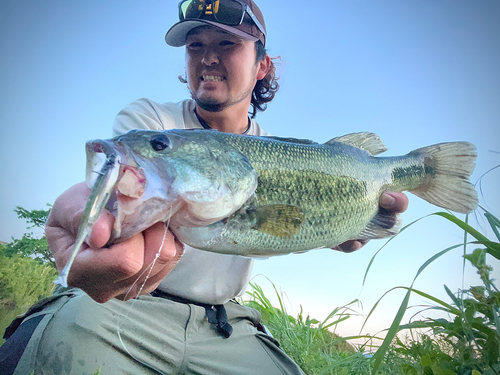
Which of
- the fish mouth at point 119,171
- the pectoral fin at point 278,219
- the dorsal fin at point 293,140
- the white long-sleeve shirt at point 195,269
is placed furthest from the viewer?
the white long-sleeve shirt at point 195,269

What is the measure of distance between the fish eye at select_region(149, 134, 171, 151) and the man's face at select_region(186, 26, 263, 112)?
221 cm

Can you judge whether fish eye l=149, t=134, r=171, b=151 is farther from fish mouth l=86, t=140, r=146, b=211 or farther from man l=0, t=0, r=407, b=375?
man l=0, t=0, r=407, b=375

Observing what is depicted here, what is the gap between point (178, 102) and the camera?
411 cm

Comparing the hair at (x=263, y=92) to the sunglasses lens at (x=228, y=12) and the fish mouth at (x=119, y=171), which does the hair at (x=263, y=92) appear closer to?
the sunglasses lens at (x=228, y=12)

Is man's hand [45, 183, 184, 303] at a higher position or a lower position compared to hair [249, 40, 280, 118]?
lower

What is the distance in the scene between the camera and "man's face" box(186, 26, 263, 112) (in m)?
3.65

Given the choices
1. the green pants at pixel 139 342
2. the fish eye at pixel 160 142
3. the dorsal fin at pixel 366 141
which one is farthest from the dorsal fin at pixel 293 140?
the green pants at pixel 139 342

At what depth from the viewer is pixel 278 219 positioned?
5.82 feet

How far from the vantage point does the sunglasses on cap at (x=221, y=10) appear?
357cm

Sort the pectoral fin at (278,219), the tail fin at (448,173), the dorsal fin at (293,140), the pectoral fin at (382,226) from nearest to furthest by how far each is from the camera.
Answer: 1. the pectoral fin at (278,219)
2. the dorsal fin at (293,140)
3. the pectoral fin at (382,226)
4. the tail fin at (448,173)

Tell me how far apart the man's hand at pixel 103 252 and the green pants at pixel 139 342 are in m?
0.93

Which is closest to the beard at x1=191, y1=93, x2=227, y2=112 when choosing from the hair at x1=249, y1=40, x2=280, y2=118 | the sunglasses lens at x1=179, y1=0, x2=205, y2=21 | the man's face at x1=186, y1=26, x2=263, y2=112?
the man's face at x1=186, y1=26, x2=263, y2=112

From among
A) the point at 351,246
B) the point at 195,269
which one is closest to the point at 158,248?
the point at 195,269

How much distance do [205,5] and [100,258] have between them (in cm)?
315
